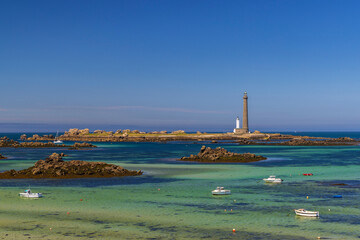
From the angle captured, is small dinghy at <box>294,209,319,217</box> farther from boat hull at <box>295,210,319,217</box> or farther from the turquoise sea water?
the turquoise sea water

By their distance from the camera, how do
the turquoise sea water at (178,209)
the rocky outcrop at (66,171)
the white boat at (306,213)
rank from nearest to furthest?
the turquoise sea water at (178,209) → the white boat at (306,213) → the rocky outcrop at (66,171)

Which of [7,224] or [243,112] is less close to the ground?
[243,112]

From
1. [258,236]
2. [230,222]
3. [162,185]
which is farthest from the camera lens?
[162,185]

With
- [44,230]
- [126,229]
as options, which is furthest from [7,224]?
[126,229]

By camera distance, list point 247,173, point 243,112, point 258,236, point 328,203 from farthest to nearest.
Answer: point 243,112 < point 247,173 < point 328,203 < point 258,236

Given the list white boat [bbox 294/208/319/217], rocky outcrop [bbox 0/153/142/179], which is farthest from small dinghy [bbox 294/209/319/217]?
rocky outcrop [bbox 0/153/142/179]

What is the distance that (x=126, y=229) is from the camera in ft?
90.3

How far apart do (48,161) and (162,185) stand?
18.9 m

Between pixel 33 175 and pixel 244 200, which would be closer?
pixel 244 200

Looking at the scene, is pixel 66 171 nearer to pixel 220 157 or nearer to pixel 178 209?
pixel 178 209

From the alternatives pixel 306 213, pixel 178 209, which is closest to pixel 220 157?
pixel 178 209

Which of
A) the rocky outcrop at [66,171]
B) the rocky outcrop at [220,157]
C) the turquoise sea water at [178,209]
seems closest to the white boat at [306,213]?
the turquoise sea water at [178,209]

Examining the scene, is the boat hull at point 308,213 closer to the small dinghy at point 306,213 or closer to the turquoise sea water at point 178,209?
the small dinghy at point 306,213

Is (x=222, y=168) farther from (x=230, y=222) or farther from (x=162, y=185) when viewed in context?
(x=230, y=222)
